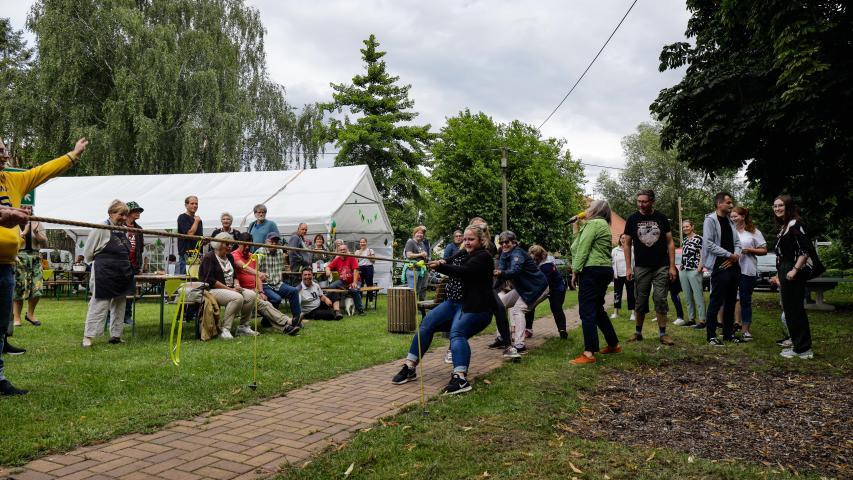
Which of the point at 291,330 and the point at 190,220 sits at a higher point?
the point at 190,220

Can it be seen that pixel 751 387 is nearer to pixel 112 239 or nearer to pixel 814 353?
pixel 814 353

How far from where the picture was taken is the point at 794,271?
21.0 ft

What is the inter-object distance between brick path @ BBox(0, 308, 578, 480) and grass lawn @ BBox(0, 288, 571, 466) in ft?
0.60

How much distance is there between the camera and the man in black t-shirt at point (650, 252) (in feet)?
24.3

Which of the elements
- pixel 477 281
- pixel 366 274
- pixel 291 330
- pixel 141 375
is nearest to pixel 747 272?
pixel 477 281

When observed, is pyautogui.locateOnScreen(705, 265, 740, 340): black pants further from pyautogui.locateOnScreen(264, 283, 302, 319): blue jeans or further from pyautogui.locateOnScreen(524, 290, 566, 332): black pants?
pyautogui.locateOnScreen(264, 283, 302, 319): blue jeans

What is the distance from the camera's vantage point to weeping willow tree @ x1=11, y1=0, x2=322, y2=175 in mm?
23234

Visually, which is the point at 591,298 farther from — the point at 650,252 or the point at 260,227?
the point at 260,227

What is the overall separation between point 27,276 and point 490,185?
2703 centimetres

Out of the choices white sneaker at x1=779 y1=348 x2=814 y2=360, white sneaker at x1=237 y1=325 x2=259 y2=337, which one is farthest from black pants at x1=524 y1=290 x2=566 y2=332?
white sneaker at x1=237 y1=325 x2=259 y2=337

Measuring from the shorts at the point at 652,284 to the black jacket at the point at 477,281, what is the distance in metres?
2.95

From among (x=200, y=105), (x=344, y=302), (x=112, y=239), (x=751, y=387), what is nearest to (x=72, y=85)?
(x=200, y=105)

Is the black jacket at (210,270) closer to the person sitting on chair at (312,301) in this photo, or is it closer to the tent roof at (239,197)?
the person sitting on chair at (312,301)

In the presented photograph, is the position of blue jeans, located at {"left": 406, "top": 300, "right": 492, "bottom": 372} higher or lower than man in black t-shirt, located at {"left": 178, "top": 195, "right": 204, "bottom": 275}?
lower
